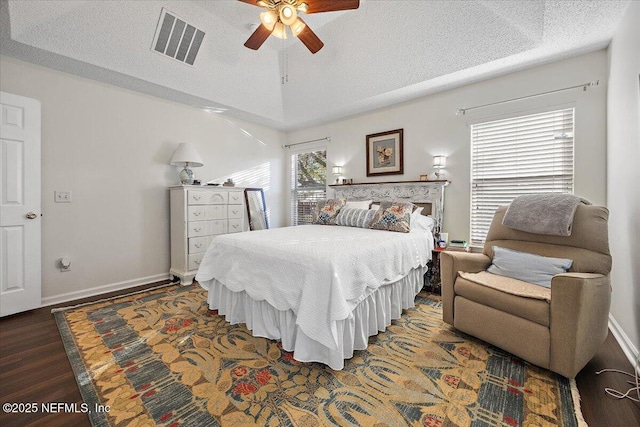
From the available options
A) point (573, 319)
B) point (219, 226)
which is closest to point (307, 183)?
point (219, 226)

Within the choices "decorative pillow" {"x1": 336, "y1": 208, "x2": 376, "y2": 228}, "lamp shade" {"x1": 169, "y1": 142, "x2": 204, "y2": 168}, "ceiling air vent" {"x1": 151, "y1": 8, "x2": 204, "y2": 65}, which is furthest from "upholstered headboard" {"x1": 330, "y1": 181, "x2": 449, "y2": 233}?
"ceiling air vent" {"x1": 151, "y1": 8, "x2": 204, "y2": 65}

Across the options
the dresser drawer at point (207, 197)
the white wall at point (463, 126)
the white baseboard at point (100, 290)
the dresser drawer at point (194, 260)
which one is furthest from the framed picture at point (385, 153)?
the white baseboard at point (100, 290)

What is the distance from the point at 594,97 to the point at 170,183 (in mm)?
5211

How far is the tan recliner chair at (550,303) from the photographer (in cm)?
168

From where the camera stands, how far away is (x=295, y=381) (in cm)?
174

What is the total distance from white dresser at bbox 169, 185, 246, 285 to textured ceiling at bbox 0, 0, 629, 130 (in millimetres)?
1355

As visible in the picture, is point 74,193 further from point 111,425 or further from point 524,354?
point 524,354

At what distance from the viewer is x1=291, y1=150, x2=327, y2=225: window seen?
525 cm

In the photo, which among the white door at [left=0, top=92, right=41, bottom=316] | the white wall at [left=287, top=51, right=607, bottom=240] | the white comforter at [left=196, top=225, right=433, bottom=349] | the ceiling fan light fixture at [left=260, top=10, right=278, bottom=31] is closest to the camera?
the white comforter at [left=196, top=225, right=433, bottom=349]

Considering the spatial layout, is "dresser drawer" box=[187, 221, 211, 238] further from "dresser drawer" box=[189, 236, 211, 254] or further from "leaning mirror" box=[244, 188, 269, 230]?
"leaning mirror" box=[244, 188, 269, 230]

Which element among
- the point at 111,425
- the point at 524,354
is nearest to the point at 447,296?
the point at 524,354

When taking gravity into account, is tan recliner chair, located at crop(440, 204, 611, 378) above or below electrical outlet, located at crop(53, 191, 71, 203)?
below

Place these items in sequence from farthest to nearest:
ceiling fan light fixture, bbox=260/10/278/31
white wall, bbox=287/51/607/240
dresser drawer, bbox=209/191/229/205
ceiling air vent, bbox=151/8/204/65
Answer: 1. dresser drawer, bbox=209/191/229/205
2. ceiling air vent, bbox=151/8/204/65
3. white wall, bbox=287/51/607/240
4. ceiling fan light fixture, bbox=260/10/278/31

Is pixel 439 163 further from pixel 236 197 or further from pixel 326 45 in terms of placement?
pixel 236 197
